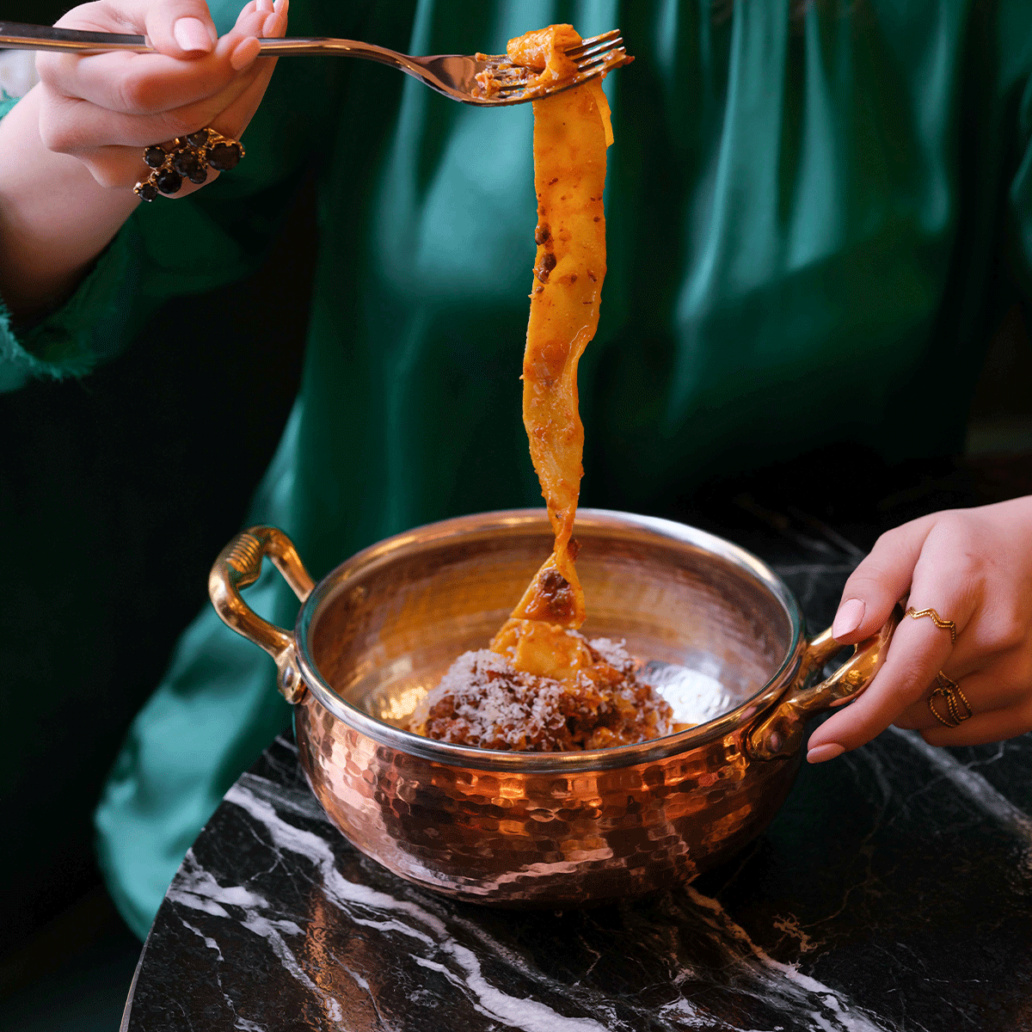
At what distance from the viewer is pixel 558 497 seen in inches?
31.1

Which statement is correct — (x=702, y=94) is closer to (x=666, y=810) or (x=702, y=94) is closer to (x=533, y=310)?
(x=533, y=310)

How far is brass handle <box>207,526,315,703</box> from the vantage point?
2.36 ft

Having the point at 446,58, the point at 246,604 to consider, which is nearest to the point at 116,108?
the point at 446,58

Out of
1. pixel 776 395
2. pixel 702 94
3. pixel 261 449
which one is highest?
pixel 702 94

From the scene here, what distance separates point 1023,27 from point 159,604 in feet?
5.32

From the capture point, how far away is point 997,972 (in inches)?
25.1

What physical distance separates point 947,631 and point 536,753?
320mm

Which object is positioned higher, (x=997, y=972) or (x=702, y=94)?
(x=702, y=94)

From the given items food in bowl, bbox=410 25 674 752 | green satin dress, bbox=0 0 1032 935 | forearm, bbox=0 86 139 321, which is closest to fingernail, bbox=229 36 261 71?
food in bowl, bbox=410 25 674 752

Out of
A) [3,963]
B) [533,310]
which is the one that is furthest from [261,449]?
[533,310]

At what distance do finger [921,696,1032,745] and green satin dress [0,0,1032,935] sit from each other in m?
0.57

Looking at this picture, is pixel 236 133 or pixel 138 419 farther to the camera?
pixel 138 419

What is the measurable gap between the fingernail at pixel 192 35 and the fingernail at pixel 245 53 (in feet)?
0.06

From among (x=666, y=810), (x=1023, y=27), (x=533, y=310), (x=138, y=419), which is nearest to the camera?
(x=666, y=810)
